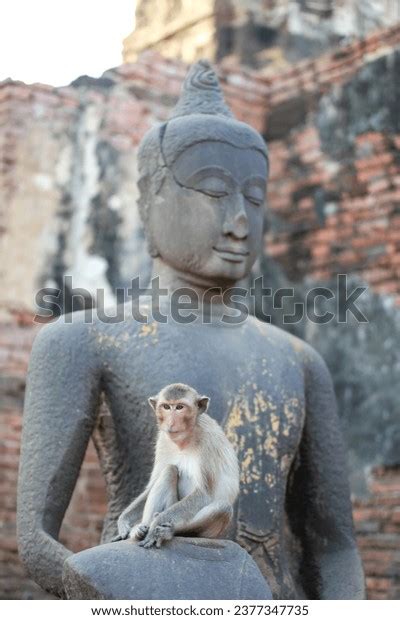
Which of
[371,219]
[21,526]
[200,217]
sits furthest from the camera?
[371,219]

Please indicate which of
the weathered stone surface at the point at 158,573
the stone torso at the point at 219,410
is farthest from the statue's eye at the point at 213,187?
the weathered stone surface at the point at 158,573

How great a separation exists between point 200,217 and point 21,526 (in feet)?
4.34

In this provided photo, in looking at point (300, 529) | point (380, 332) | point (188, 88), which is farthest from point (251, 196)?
point (380, 332)

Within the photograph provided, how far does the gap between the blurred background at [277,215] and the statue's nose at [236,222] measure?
3190 millimetres

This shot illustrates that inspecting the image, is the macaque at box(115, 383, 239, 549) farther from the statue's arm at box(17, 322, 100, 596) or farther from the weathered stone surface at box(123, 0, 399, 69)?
the weathered stone surface at box(123, 0, 399, 69)

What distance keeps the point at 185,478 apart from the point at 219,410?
2.48ft

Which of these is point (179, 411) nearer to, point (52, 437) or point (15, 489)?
point (52, 437)

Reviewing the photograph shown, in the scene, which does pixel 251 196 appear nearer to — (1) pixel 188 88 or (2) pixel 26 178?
(1) pixel 188 88

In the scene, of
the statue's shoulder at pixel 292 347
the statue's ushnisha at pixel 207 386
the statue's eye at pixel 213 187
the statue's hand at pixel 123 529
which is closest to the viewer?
the statue's hand at pixel 123 529

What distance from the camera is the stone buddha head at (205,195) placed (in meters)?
5.10

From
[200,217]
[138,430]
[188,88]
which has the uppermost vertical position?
[188,88]

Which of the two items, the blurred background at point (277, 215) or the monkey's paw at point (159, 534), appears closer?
the monkey's paw at point (159, 534)

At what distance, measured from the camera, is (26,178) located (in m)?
8.57

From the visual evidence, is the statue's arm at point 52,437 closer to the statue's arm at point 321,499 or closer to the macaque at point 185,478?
the macaque at point 185,478
